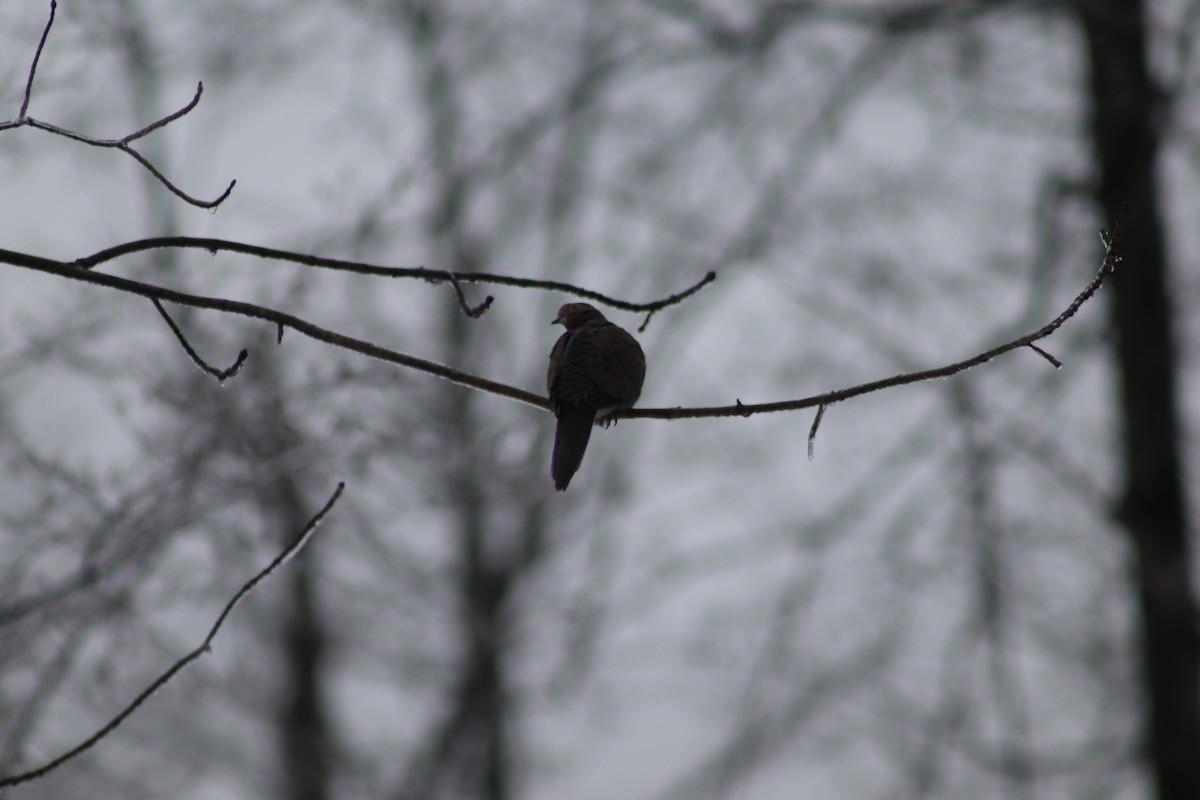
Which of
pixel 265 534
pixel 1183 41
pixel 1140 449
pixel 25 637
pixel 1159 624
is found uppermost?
pixel 265 534

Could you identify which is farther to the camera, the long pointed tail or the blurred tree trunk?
the blurred tree trunk

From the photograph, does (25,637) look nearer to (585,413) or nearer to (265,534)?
(585,413)

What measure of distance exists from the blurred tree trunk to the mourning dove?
304cm

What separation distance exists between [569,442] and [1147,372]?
3790 millimetres

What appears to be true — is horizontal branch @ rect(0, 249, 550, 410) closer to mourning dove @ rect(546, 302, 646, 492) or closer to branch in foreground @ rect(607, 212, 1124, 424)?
branch in foreground @ rect(607, 212, 1124, 424)

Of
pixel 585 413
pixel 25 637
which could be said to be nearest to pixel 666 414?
pixel 585 413

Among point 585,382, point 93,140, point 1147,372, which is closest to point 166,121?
point 93,140

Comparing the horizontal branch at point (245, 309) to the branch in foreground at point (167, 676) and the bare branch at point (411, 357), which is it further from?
the branch in foreground at point (167, 676)

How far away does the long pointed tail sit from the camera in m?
2.63

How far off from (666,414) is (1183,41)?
14.1ft

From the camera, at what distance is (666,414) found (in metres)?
2.23

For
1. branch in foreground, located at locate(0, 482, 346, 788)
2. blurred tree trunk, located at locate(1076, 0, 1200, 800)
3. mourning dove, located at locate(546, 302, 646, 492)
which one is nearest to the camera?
branch in foreground, located at locate(0, 482, 346, 788)

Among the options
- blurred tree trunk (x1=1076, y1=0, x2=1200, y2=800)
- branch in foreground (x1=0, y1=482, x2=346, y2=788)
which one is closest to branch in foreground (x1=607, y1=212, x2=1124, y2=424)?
branch in foreground (x1=0, y1=482, x2=346, y2=788)

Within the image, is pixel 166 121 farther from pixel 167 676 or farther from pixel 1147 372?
pixel 1147 372
